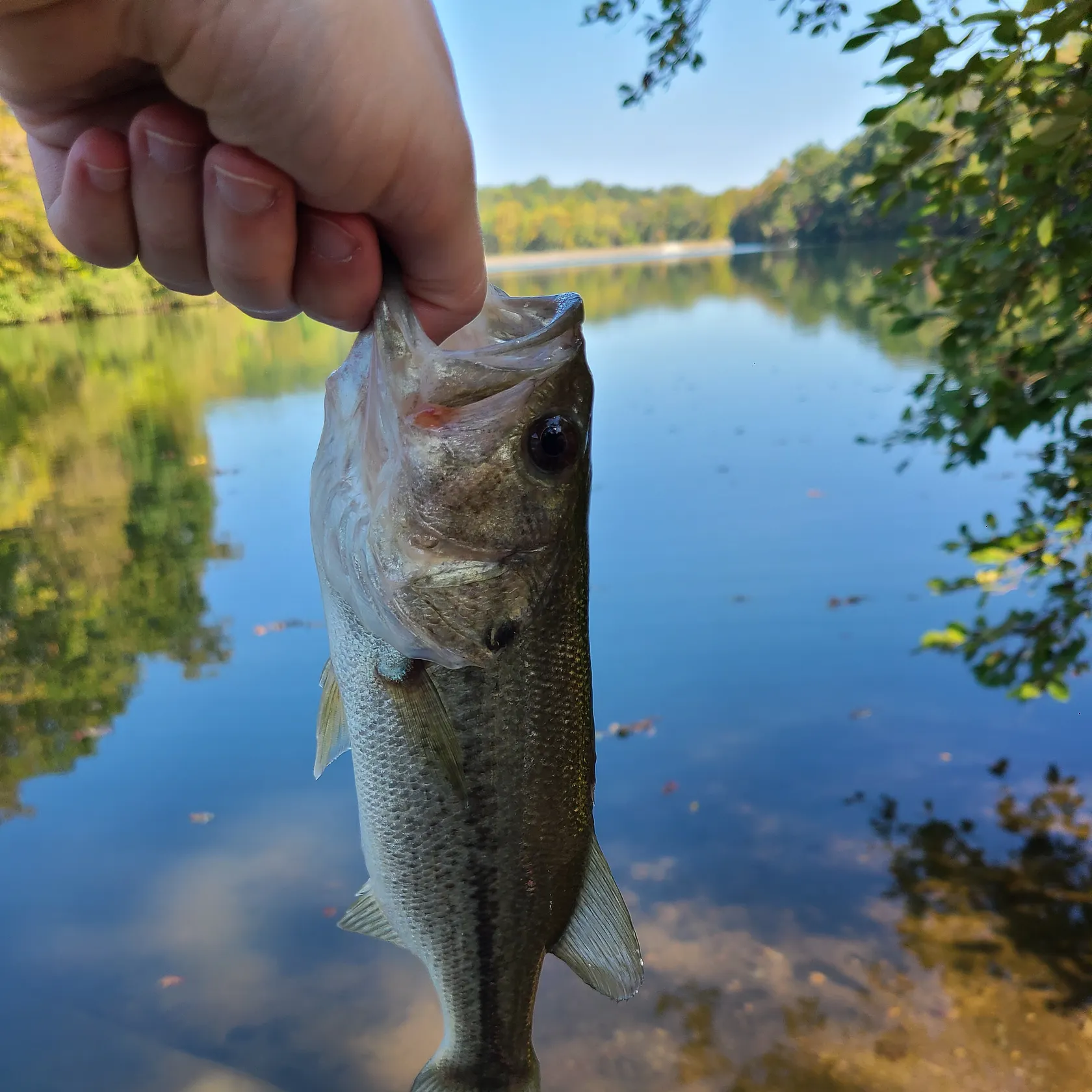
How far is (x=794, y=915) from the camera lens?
444 cm

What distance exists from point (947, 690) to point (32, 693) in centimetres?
726

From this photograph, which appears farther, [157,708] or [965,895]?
[157,708]

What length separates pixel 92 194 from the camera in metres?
1.20

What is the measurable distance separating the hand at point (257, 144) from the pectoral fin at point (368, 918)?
1213 mm

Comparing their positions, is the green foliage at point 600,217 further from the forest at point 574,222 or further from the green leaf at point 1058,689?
the green leaf at point 1058,689

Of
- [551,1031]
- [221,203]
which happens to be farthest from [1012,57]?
[551,1031]

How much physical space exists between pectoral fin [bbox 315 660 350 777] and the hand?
29.3 inches

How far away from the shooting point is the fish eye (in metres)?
1.48

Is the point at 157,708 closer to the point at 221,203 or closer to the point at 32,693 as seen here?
the point at 32,693

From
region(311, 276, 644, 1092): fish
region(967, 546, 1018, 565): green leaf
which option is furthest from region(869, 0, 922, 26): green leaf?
region(967, 546, 1018, 565): green leaf

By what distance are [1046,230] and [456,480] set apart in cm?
222

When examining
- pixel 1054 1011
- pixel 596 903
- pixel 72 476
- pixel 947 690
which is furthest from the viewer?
pixel 72 476

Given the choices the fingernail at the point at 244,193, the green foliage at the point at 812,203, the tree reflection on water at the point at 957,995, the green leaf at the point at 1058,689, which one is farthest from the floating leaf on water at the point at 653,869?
the green foliage at the point at 812,203

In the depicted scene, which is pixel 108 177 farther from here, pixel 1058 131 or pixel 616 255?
pixel 616 255
